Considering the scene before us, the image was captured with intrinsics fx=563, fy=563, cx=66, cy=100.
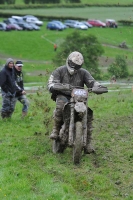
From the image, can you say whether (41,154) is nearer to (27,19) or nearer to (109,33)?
(109,33)

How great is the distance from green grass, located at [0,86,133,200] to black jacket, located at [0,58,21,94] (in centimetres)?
104

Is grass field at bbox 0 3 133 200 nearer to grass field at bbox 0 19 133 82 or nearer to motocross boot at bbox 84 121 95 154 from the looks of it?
motocross boot at bbox 84 121 95 154

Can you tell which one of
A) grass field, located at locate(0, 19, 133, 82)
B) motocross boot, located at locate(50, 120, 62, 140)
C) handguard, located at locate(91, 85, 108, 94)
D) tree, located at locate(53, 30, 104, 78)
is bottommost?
grass field, located at locate(0, 19, 133, 82)

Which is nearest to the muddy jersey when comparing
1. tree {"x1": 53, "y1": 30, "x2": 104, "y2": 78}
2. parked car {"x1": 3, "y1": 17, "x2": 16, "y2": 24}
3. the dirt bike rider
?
the dirt bike rider

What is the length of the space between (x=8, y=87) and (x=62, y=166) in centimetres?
589

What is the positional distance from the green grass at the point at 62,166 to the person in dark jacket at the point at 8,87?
2.32ft

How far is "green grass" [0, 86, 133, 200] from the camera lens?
30.8ft

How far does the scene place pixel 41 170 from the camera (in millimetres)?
10719

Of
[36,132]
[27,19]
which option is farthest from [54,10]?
[36,132]

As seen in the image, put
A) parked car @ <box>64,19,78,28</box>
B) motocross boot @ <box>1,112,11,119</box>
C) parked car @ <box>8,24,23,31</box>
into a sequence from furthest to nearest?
parked car @ <box>64,19,78,28</box> < parked car @ <box>8,24,23,31</box> < motocross boot @ <box>1,112,11,119</box>

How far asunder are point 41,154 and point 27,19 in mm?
83768

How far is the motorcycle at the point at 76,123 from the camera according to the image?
1100cm

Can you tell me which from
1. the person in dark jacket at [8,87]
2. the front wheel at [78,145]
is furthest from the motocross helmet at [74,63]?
the person in dark jacket at [8,87]

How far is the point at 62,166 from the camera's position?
1091 cm
